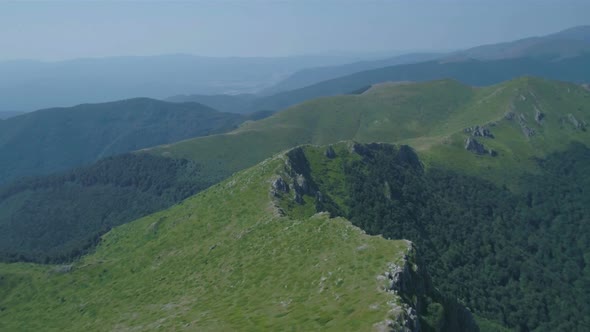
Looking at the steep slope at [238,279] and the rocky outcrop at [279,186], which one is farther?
the rocky outcrop at [279,186]

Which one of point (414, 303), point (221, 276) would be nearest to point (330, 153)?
point (221, 276)

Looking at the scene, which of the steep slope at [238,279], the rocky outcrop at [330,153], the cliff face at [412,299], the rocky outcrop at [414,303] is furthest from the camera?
the rocky outcrop at [330,153]

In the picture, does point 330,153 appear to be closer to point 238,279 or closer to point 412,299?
point 238,279

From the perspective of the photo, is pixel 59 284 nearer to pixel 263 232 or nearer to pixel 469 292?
pixel 263 232

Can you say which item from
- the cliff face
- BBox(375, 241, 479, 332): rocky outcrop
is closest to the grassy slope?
the cliff face

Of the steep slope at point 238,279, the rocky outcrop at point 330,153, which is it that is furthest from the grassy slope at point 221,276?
the rocky outcrop at point 330,153

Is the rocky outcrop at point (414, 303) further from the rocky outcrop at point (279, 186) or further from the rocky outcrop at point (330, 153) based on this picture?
the rocky outcrop at point (330, 153)

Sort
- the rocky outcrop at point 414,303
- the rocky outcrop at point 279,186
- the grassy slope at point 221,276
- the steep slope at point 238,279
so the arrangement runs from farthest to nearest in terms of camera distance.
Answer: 1. the rocky outcrop at point 279,186
2. the grassy slope at point 221,276
3. the steep slope at point 238,279
4. the rocky outcrop at point 414,303

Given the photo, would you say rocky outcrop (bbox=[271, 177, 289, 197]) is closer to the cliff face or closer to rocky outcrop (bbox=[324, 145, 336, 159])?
the cliff face
